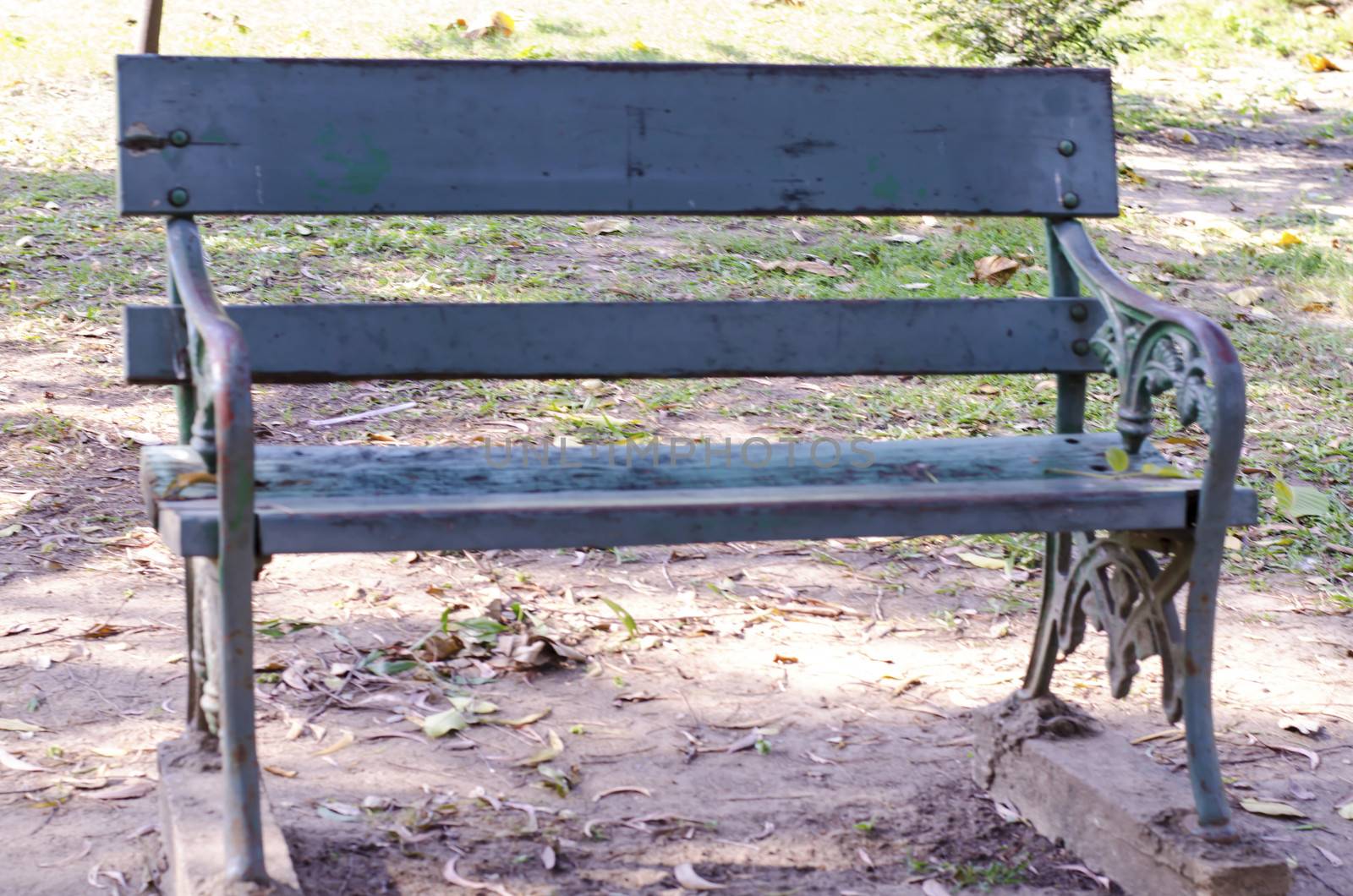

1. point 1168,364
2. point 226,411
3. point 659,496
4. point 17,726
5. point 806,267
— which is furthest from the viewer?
point 806,267

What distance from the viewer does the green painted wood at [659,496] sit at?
6.71ft

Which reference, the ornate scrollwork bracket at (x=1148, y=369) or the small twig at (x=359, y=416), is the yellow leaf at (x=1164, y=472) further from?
the small twig at (x=359, y=416)

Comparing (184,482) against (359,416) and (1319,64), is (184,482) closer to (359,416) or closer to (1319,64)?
(359,416)

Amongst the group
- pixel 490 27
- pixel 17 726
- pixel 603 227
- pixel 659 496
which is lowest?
pixel 17 726

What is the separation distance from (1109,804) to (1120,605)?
0.34 meters

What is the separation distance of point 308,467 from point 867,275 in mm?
3878

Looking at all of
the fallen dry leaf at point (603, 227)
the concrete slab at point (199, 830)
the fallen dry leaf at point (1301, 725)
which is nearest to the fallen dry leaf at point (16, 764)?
the concrete slab at point (199, 830)

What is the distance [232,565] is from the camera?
1941mm

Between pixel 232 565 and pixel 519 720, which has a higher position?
pixel 232 565

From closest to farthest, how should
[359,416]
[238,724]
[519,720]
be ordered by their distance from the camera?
[238,724] < [519,720] < [359,416]

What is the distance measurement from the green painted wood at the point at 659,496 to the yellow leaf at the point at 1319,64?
9234mm

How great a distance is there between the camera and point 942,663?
131 inches

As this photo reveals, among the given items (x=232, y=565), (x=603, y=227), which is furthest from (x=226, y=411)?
(x=603, y=227)

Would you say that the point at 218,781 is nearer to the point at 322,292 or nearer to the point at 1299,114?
the point at 322,292
